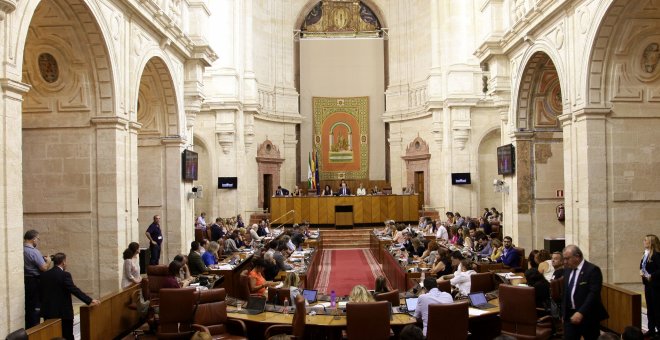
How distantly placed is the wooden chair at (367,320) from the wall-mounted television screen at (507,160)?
883cm

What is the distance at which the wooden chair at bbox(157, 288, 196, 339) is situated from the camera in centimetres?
706

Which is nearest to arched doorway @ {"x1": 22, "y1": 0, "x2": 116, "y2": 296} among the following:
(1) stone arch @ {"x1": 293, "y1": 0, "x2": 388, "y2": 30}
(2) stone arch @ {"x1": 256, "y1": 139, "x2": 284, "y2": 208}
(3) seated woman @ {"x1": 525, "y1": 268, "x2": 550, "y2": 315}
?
(3) seated woman @ {"x1": 525, "y1": 268, "x2": 550, "y2": 315}

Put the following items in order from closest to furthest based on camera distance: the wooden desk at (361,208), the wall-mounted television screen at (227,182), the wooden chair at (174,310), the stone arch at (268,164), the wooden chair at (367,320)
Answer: the wooden chair at (367,320), the wooden chair at (174,310), the wall-mounted television screen at (227,182), the wooden desk at (361,208), the stone arch at (268,164)

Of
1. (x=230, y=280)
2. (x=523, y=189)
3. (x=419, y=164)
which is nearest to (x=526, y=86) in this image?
(x=523, y=189)

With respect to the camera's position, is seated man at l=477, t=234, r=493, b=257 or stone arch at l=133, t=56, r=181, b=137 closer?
seated man at l=477, t=234, r=493, b=257

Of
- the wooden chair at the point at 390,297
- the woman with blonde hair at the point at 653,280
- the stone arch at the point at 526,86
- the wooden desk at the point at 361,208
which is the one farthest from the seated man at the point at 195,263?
the wooden desk at the point at 361,208

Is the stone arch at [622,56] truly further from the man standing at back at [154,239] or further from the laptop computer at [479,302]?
the man standing at back at [154,239]

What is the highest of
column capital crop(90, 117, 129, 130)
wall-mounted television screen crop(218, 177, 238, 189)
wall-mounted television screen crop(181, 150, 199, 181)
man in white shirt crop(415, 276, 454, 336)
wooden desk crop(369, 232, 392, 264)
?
column capital crop(90, 117, 129, 130)

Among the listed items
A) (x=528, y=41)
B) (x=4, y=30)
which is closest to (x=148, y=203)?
(x=4, y=30)

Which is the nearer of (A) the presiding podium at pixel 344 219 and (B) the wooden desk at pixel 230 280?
(B) the wooden desk at pixel 230 280

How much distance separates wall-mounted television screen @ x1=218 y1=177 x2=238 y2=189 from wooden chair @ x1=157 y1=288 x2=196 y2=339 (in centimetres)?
1476

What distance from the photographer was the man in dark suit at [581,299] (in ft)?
18.8

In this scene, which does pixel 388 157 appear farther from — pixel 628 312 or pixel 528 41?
pixel 628 312

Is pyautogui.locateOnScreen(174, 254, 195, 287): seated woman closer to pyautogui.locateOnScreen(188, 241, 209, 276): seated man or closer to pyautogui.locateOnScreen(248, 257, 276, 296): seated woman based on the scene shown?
pyautogui.locateOnScreen(188, 241, 209, 276): seated man
